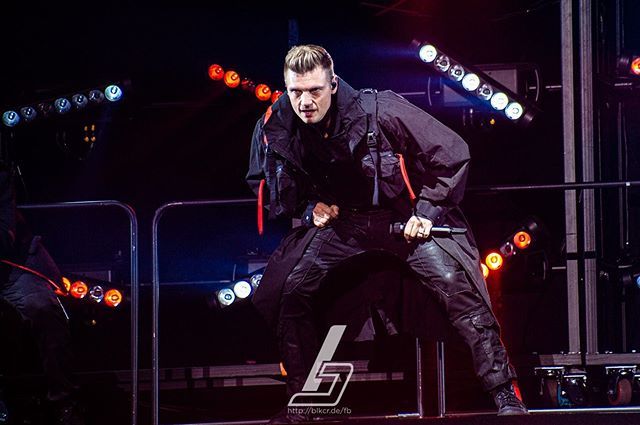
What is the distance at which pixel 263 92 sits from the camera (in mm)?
8047

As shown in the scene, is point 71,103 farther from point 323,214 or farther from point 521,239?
point 521,239

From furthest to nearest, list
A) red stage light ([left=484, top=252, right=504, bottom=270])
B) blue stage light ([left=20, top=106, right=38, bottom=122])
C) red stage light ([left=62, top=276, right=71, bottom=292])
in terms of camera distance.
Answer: blue stage light ([left=20, top=106, right=38, bottom=122]) → red stage light ([left=62, top=276, right=71, bottom=292]) → red stage light ([left=484, top=252, right=504, bottom=270])

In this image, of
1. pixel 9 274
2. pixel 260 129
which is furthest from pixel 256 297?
pixel 9 274

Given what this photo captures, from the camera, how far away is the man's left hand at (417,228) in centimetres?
507

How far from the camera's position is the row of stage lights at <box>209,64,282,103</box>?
791cm

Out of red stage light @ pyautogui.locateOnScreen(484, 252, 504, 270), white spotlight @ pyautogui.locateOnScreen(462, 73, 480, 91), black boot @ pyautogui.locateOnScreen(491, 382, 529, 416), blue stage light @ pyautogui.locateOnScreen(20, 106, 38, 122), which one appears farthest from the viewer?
blue stage light @ pyautogui.locateOnScreen(20, 106, 38, 122)

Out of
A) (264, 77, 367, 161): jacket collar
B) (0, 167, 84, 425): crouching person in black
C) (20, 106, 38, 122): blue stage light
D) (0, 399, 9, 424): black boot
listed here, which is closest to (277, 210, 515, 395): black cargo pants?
(264, 77, 367, 161): jacket collar

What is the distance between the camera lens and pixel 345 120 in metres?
5.14

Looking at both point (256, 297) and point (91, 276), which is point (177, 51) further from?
point (256, 297)

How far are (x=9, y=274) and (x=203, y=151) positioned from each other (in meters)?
2.82

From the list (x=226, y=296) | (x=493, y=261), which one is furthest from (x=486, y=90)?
(x=226, y=296)

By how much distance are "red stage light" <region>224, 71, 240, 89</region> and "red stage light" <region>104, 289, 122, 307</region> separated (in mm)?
1847

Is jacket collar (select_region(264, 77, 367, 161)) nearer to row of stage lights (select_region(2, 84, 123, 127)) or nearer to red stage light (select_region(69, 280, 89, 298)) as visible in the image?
red stage light (select_region(69, 280, 89, 298))

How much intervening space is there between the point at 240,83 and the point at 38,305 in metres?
2.64
